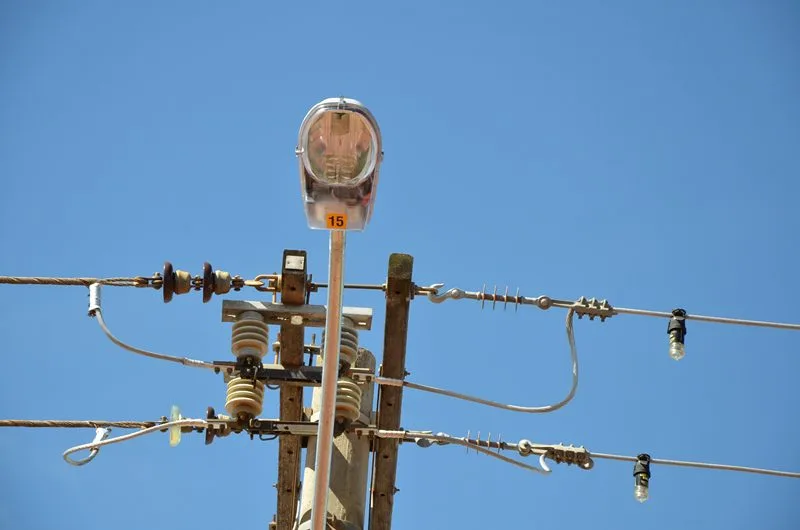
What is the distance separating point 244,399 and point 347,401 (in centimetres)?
74

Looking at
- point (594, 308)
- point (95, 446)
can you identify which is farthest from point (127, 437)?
point (594, 308)

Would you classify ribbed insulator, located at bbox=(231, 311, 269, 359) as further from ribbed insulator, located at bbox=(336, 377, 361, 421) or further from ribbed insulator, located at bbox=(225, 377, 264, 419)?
ribbed insulator, located at bbox=(336, 377, 361, 421)

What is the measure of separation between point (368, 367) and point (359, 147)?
4734 millimetres

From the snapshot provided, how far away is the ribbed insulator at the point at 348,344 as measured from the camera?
35.0ft

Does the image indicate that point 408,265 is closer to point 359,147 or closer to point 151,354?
point 151,354

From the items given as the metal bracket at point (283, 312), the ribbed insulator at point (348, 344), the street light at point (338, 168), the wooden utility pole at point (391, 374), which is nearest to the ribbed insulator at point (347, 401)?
the ribbed insulator at point (348, 344)

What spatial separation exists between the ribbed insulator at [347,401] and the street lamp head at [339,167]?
3.55m

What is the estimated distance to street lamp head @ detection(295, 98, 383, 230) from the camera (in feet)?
24.0

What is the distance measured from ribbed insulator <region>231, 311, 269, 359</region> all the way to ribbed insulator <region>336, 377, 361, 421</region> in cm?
62

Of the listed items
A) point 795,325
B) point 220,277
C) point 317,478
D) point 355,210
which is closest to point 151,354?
point 220,277

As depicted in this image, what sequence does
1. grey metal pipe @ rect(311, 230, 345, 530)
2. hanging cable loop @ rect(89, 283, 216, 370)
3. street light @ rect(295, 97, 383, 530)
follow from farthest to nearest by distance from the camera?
1. hanging cable loop @ rect(89, 283, 216, 370)
2. grey metal pipe @ rect(311, 230, 345, 530)
3. street light @ rect(295, 97, 383, 530)

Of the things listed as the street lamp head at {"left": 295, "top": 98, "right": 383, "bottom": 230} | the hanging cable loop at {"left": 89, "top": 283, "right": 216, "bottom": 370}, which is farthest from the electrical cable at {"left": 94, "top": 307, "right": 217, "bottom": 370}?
the street lamp head at {"left": 295, "top": 98, "right": 383, "bottom": 230}

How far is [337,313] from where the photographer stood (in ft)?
24.9

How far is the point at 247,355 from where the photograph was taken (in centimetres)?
1070
